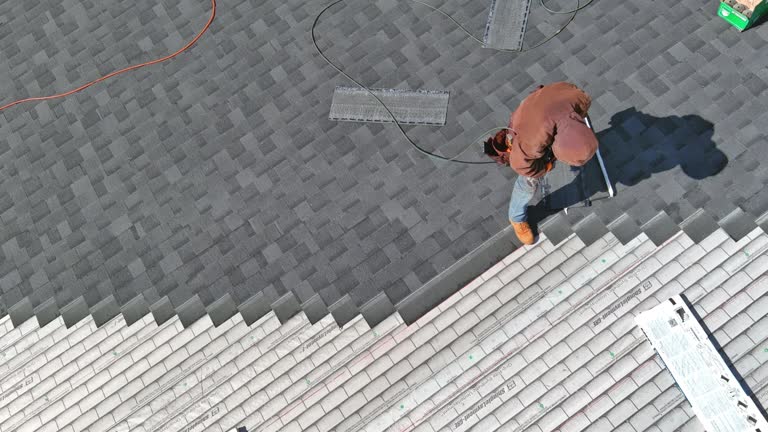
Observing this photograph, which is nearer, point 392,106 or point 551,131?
point 551,131

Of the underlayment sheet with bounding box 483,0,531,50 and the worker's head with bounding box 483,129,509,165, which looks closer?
the worker's head with bounding box 483,129,509,165

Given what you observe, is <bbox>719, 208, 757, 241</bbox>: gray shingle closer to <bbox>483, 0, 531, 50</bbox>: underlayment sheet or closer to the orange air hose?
<bbox>483, 0, 531, 50</bbox>: underlayment sheet

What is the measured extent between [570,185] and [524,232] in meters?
0.94

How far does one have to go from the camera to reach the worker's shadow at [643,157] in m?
6.80

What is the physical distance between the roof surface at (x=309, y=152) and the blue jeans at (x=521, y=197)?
1.42 ft

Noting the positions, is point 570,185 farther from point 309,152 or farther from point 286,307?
point 286,307

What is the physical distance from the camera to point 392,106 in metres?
7.70

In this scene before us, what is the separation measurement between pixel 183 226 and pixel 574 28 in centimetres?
637

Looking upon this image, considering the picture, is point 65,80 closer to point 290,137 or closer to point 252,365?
point 290,137

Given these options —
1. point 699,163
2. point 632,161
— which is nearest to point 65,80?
point 632,161

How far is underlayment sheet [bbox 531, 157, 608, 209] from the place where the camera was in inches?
270

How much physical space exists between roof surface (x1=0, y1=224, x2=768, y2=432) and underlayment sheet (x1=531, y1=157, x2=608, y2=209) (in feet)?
1.76

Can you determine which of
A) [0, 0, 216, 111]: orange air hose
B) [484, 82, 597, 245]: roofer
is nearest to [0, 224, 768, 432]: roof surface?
[484, 82, 597, 245]: roofer

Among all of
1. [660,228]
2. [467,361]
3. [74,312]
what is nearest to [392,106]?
[467,361]
